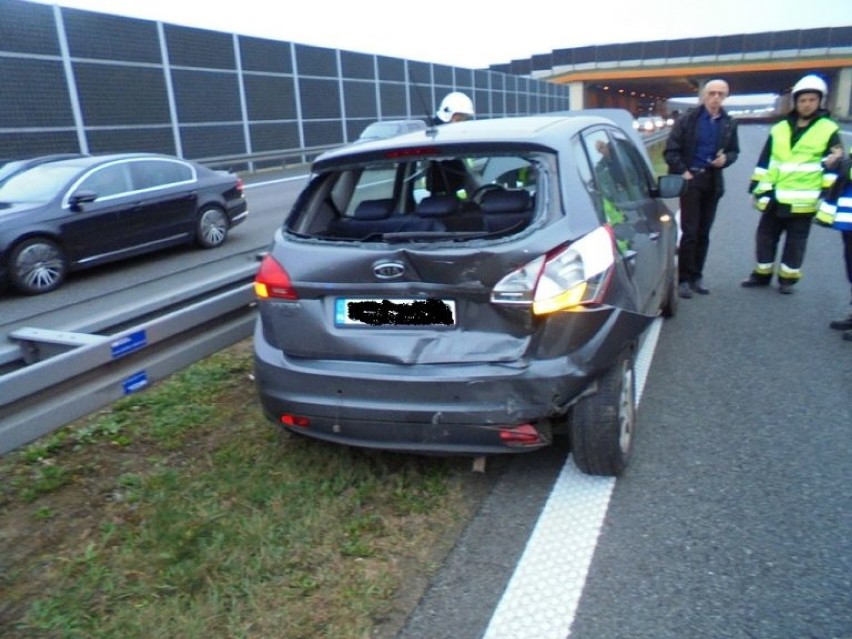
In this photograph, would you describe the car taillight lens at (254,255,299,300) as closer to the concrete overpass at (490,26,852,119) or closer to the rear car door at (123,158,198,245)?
the rear car door at (123,158,198,245)

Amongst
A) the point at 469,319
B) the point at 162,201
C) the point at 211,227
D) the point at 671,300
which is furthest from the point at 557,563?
the point at 211,227

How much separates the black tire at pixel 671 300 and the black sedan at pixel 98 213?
21.8 feet

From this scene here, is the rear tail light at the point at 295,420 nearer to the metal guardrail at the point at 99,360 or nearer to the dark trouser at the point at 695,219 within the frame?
the metal guardrail at the point at 99,360

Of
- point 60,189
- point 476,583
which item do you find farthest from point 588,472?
point 60,189

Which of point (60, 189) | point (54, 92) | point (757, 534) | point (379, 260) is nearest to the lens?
point (757, 534)

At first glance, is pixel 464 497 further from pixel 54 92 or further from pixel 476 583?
pixel 54 92

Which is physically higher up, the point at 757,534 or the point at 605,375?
the point at 605,375

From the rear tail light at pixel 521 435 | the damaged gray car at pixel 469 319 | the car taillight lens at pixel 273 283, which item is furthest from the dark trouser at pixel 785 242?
the car taillight lens at pixel 273 283

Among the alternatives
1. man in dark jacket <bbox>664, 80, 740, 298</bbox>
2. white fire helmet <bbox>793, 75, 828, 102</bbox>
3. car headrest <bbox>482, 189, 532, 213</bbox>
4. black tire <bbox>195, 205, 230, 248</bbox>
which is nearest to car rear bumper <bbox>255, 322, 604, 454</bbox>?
car headrest <bbox>482, 189, 532, 213</bbox>

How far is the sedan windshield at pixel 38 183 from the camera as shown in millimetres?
8195

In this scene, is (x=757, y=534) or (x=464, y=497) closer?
(x=757, y=534)

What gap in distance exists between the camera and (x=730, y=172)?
19141 millimetres

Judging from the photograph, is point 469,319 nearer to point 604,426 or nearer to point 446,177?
point 604,426

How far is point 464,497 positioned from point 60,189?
7224mm
